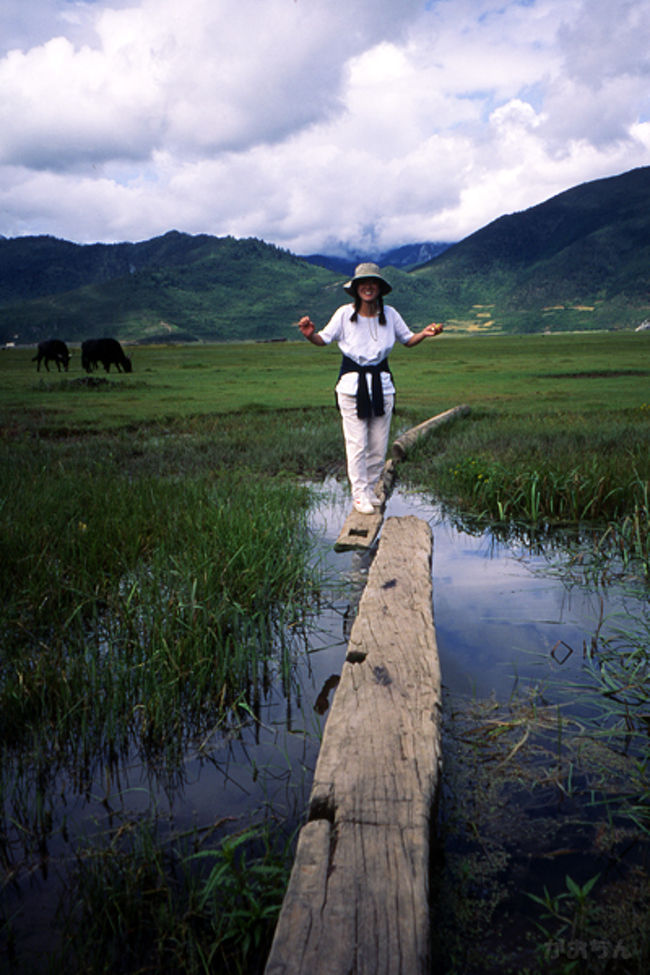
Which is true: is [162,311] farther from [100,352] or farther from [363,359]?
[363,359]

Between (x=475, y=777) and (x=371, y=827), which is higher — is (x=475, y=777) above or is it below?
below

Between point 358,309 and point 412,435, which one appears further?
point 412,435

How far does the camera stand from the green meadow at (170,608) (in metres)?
2.06

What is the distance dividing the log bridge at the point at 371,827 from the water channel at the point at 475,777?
10.8 inches

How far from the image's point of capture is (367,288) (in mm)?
6184

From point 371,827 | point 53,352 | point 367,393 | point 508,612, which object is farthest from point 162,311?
point 371,827

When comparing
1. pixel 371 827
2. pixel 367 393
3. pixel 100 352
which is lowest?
pixel 371 827

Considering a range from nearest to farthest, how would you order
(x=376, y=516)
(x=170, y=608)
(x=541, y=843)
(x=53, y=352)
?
(x=541, y=843) → (x=170, y=608) → (x=376, y=516) → (x=53, y=352)

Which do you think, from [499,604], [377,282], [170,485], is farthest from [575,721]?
[170,485]

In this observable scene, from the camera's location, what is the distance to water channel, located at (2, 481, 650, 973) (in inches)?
84.3

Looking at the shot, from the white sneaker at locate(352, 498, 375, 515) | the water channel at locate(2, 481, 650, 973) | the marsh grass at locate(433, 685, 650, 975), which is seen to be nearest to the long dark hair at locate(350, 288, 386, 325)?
the white sneaker at locate(352, 498, 375, 515)

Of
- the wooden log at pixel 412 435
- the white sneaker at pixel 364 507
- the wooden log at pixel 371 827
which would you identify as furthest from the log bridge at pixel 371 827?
the wooden log at pixel 412 435

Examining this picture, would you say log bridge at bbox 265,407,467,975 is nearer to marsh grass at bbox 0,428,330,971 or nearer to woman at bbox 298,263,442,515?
marsh grass at bbox 0,428,330,971

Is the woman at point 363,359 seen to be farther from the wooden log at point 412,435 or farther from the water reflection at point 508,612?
the wooden log at point 412,435
